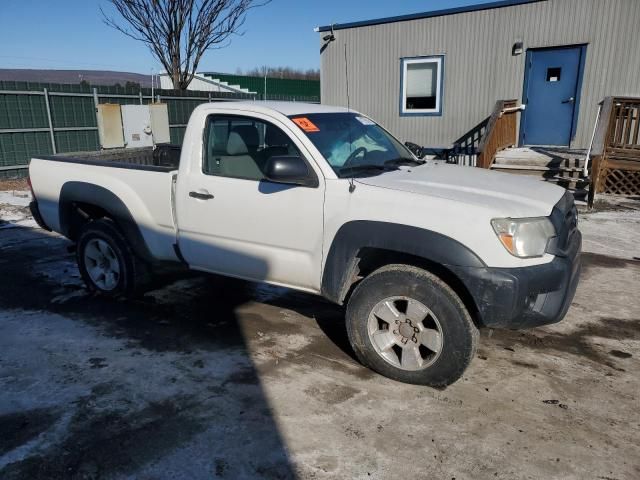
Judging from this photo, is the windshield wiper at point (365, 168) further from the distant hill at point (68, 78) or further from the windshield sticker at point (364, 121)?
the distant hill at point (68, 78)

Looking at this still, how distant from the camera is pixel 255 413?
10.6 ft

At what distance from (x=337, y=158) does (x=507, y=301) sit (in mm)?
1609

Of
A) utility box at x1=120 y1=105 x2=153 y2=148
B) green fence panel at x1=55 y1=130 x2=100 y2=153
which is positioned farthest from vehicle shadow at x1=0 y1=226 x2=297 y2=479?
green fence panel at x1=55 y1=130 x2=100 y2=153

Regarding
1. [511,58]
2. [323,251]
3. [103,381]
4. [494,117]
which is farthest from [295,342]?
[511,58]

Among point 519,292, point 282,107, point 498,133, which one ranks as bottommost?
point 519,292

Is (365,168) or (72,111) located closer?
(365,168)

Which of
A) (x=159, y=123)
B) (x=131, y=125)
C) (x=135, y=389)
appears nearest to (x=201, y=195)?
(x=135, y=389)

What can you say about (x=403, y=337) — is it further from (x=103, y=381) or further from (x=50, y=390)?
(x=50, y=390)

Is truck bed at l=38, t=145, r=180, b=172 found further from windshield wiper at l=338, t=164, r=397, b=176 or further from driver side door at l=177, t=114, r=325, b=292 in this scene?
windshield wiper at l=338, t=164, r=397, b=176

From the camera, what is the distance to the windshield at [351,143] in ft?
12.8

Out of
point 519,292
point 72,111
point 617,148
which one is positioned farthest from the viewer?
point 72,111

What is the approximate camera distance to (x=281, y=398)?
11.1ft

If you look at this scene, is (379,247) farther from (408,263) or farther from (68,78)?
Result: (68,78)

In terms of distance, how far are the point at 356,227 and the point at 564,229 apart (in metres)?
1.40
